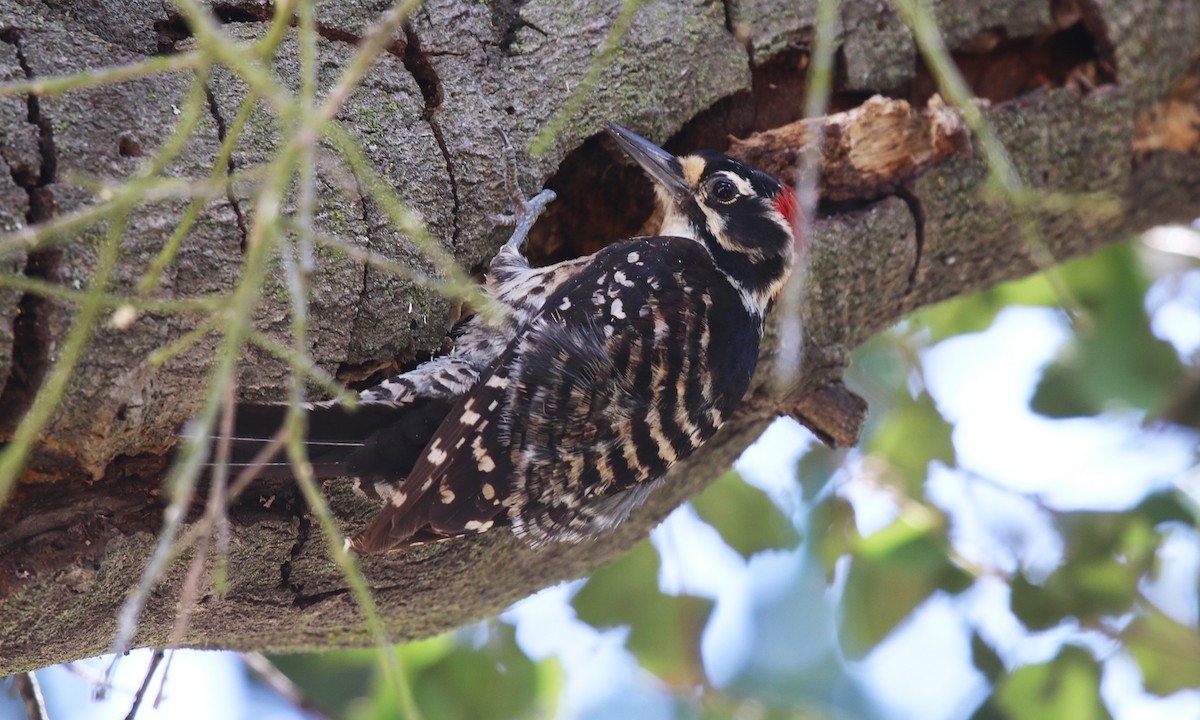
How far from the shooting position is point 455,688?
10.8ft

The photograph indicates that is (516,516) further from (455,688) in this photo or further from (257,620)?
(455,688)

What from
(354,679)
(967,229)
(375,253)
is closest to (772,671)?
(354,679)

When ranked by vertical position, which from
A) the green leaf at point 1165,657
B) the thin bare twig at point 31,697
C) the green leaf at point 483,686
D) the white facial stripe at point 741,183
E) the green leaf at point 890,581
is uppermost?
the white facial stripe at point 741,183

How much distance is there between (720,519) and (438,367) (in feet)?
4.76

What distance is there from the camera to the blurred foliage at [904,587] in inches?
130

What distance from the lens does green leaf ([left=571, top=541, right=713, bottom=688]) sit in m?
3.46

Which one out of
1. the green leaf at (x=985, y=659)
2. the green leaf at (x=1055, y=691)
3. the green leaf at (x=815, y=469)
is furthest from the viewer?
the green leaf at (x=815, y=469)

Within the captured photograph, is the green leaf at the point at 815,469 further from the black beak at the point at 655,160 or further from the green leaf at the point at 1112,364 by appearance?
the black beak at the point at 655,160

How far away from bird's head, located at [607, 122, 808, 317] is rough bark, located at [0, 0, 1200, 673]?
0.32 ft

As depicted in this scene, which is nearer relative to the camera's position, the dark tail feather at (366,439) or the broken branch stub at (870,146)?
the dark tail feather at (366,439)

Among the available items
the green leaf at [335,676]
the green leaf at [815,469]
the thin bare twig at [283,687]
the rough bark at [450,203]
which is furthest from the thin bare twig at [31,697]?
the green leaf at [815,469]

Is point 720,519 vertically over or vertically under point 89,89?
under

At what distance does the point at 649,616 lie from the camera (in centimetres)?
350

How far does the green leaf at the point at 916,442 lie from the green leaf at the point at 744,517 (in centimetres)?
45
